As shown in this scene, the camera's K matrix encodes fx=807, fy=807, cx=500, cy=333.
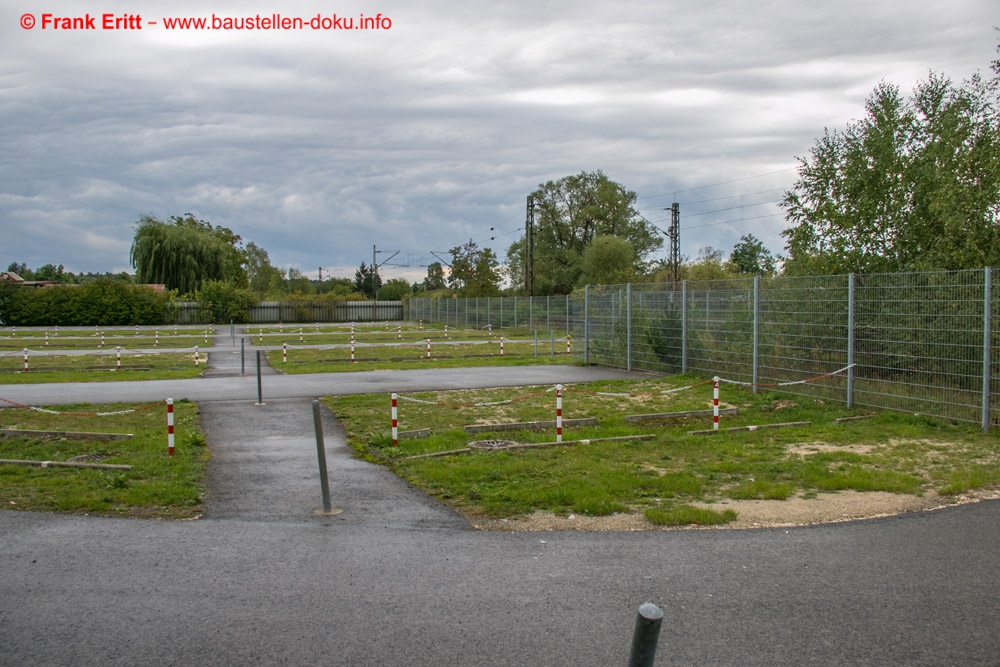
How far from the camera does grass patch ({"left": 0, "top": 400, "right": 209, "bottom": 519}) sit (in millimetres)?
8289

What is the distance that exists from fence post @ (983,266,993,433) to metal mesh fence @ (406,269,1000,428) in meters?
0.02

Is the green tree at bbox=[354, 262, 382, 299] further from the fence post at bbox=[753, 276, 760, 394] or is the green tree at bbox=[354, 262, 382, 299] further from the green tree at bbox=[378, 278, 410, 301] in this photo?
the fence post at bbox=[753, 276, 760, 394]

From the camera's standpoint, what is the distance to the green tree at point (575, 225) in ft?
259

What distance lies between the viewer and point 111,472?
9695 millimetres

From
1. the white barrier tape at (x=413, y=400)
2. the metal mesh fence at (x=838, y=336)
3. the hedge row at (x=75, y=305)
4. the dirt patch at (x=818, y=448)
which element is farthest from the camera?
the hedge row at (x=75, y=305)

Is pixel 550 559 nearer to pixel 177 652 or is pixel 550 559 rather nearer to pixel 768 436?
pixel 177 652

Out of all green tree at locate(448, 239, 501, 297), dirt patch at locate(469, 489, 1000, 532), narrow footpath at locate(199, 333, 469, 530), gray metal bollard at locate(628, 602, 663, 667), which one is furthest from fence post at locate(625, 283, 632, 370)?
green tree at locate(448, 239, 501, 297)

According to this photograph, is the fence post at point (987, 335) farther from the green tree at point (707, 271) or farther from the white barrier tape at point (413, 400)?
the green tree at point (707, 271)

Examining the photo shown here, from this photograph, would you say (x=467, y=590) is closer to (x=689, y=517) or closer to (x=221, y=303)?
(x=689, y=517)

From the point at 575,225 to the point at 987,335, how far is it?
2735 inches

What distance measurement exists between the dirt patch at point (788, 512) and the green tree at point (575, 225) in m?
70.4

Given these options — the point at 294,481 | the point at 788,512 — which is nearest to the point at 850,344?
the point at 788,512

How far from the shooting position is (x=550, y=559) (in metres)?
6.37

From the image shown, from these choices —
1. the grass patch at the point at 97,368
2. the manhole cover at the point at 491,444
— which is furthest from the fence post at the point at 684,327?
the grass patch at the point at 97,368
